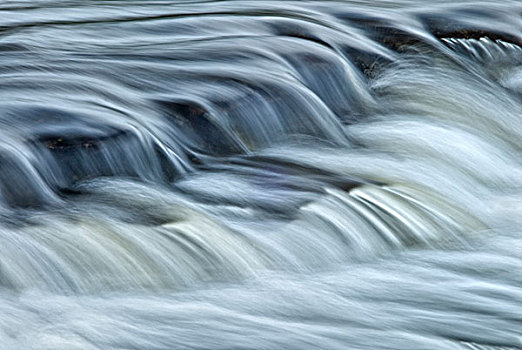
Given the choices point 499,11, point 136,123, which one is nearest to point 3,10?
point 136,123

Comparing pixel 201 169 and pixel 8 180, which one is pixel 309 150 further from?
pixel 8 180

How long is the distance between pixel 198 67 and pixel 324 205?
1120 mm

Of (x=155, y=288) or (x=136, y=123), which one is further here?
(x=136, y=123)

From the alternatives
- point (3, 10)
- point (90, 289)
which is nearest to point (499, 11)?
point (3, 10)

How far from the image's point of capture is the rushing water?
3238 millimetres

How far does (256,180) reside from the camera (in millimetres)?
3971

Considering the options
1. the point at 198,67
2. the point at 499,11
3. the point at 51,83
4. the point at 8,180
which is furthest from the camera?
the point at 499,11

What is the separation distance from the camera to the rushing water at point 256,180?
3238 mm

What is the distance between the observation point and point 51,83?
4359 mm

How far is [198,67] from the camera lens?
4.68 meters

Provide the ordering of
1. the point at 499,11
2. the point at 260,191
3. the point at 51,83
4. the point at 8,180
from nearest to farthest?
1. the point at 8,180
2. the point at 260,191
3. the point at 51,83
4. the point at 499,11

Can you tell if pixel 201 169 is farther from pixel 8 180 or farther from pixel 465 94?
pixel 465 94

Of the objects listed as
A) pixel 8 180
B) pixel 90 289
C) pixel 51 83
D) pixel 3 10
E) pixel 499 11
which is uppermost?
pixel 499 11

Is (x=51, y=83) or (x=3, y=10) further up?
(x=3, y=10)
